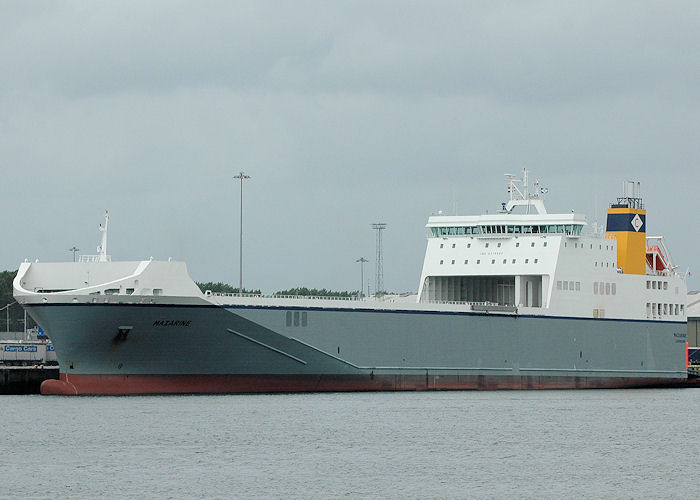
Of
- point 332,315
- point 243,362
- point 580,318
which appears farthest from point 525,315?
point 243,362

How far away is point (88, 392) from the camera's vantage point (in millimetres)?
51812

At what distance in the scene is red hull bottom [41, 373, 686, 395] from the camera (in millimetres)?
51719

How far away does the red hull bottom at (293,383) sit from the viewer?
51.7 metres

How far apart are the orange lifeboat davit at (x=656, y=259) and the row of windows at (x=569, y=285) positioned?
24.3 feet

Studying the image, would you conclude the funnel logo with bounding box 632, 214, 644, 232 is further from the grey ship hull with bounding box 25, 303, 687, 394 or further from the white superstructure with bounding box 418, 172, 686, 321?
the grey ship hull with bounding box 25, 303, 687, 394

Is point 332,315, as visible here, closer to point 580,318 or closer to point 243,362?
point 243,362

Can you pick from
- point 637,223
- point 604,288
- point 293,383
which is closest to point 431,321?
point 293,383

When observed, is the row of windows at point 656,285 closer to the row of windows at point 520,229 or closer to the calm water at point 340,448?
the row of windows at point 520,229

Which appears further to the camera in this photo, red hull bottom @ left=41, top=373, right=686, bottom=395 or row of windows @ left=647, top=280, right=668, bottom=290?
row of windows @ left=647, top=280, right=668, bottom=290

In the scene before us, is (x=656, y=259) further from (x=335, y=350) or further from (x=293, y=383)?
(x=293, y=383)

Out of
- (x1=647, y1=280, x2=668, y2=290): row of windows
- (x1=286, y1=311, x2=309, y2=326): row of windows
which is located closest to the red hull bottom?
(x1=286, y1=311, x2=309, y2=326): row of windows

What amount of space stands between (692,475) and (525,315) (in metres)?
26.0

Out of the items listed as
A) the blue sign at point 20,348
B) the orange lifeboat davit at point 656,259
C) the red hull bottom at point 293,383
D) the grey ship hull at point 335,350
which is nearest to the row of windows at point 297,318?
the grey ship hull at point 335,350

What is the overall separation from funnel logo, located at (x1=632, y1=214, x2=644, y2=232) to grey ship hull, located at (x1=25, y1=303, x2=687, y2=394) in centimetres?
435
